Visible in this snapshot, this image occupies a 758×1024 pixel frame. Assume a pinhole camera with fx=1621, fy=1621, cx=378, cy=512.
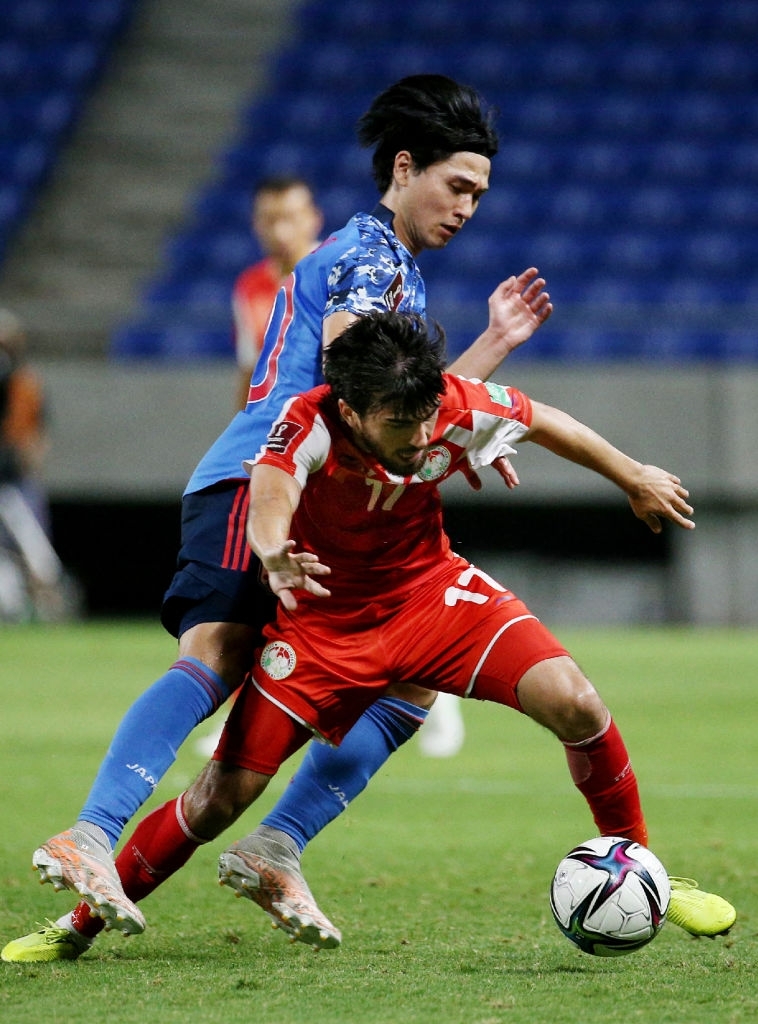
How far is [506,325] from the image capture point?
13.4ft

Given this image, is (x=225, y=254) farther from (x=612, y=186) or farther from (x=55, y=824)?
(x=55, y=824)

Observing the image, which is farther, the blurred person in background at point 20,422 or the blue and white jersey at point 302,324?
the blurred person in background at point 20,422

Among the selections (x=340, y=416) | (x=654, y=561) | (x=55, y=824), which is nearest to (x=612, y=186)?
(x=654, y=561)

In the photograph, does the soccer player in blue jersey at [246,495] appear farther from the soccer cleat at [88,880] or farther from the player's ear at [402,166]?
the soccer cleat at [88,880]

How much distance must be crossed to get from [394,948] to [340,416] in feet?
4.05

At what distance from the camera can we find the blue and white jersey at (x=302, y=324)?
12.5ft

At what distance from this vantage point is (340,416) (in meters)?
3.59

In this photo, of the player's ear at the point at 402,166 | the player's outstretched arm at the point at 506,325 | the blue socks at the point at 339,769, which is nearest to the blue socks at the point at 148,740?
the blue socks at the point at 339,769

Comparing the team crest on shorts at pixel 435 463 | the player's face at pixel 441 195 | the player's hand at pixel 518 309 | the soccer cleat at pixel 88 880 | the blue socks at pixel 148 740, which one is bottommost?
the soccer cleat at pixel 88 880

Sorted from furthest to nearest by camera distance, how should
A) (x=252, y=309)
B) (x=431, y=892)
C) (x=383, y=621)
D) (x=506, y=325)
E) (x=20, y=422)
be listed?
(x=20, y=422)
(x=252, y=309)
(x=431, y=892)
(x=506, y=325)
(x=383, y=621)

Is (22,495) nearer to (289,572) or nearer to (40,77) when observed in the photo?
(40,77)

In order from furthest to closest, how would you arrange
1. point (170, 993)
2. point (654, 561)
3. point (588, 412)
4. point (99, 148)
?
point (99, 148)
point (654, 561)
point (588, 412)
point (170, 993)

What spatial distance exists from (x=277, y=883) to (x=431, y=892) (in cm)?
98

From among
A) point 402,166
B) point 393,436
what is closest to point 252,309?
point 402,166
